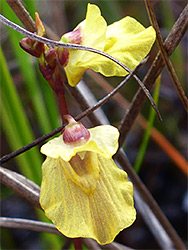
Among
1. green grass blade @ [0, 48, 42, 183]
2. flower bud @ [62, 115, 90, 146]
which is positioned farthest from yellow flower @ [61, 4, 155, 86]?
green grass blade @ [0, 48, 42, 183]

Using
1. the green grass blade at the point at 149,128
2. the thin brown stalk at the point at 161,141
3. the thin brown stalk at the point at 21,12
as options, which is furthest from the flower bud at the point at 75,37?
the thin brown stalk at the point at 161,141

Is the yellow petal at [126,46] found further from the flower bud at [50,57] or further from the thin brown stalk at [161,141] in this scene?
the thin brown stalk at [161,141]

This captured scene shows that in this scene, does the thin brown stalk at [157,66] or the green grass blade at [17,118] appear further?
the green grass blade at [17,118]

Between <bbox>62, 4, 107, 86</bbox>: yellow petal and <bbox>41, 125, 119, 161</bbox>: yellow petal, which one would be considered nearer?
<bbox>41, 125, 119, 161</bbox>: yellow petal

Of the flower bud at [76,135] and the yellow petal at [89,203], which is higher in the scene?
the flower bud at [76,135]

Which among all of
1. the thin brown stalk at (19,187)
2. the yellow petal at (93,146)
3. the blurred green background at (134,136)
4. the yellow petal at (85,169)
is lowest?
the blurred green background at (134,136)

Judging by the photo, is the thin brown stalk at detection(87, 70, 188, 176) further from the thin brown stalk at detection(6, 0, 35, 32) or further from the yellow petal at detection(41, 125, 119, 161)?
the yellow petal at detection(41, 125, 119, 161)

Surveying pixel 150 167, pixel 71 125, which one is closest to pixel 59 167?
pixel 71 125

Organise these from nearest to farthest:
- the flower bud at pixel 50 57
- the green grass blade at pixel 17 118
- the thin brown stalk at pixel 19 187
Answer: the flower bud at pixel 50 57
the thin brown stalk at pixel 19 187
the green grass blade at pixel 17 118
